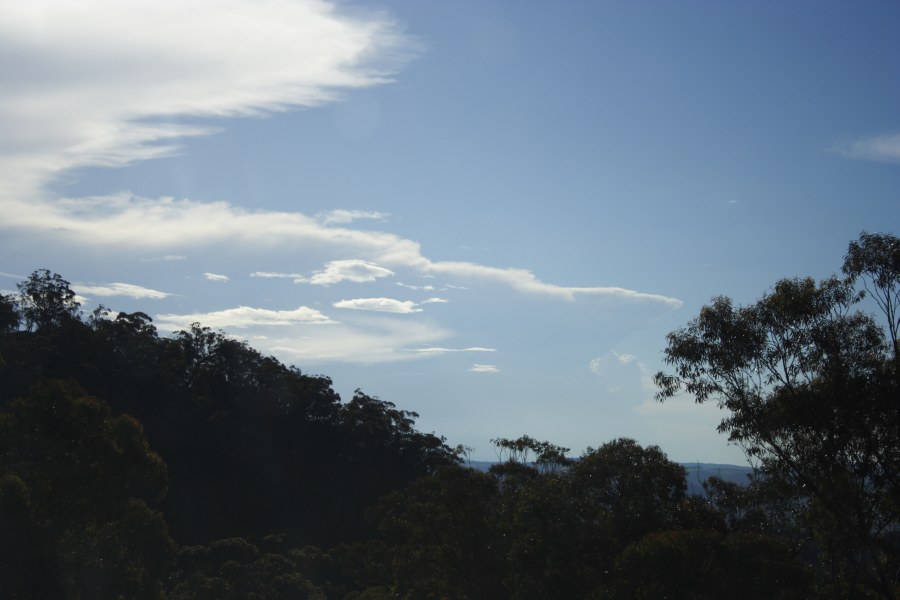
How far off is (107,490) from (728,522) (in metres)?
20.3

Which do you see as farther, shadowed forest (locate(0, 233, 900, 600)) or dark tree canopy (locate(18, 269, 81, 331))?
dark tree canopy (locate(18, 269, 81, 331))

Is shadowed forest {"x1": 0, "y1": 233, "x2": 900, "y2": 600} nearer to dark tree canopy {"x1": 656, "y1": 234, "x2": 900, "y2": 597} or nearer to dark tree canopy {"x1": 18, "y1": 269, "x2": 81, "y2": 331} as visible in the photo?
dark tree canopy {"x1": 656, "y1": 234, "x2": 900, "y2": 597}

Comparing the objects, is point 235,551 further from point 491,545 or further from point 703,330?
point 703,330

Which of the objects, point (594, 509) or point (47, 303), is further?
point (47, 303)

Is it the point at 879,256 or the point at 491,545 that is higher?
the point at 879,256

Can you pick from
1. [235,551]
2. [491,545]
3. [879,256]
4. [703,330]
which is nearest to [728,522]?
[491,545]

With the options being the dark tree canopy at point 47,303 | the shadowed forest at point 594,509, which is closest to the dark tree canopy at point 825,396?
the shadowed forest at point 594,509

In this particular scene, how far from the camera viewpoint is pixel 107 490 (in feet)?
71.7

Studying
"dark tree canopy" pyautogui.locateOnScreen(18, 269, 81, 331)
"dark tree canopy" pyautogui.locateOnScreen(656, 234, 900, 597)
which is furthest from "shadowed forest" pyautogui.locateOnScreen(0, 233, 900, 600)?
"dark tree canopy" pyautogui.locateOnScreen(18, 269, 81, 331)

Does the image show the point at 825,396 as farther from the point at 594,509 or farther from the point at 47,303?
the point at 47,303

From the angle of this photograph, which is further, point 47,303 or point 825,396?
point 47,303

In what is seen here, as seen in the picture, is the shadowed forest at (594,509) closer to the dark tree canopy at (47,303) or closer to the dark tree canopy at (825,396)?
the dark tree canopy at (825,396)

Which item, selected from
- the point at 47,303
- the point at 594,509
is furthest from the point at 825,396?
the point at 47,303

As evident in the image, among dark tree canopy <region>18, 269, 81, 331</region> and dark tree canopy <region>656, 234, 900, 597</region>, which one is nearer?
dark tree canopy <region>656, 234, 900, 597</region>
